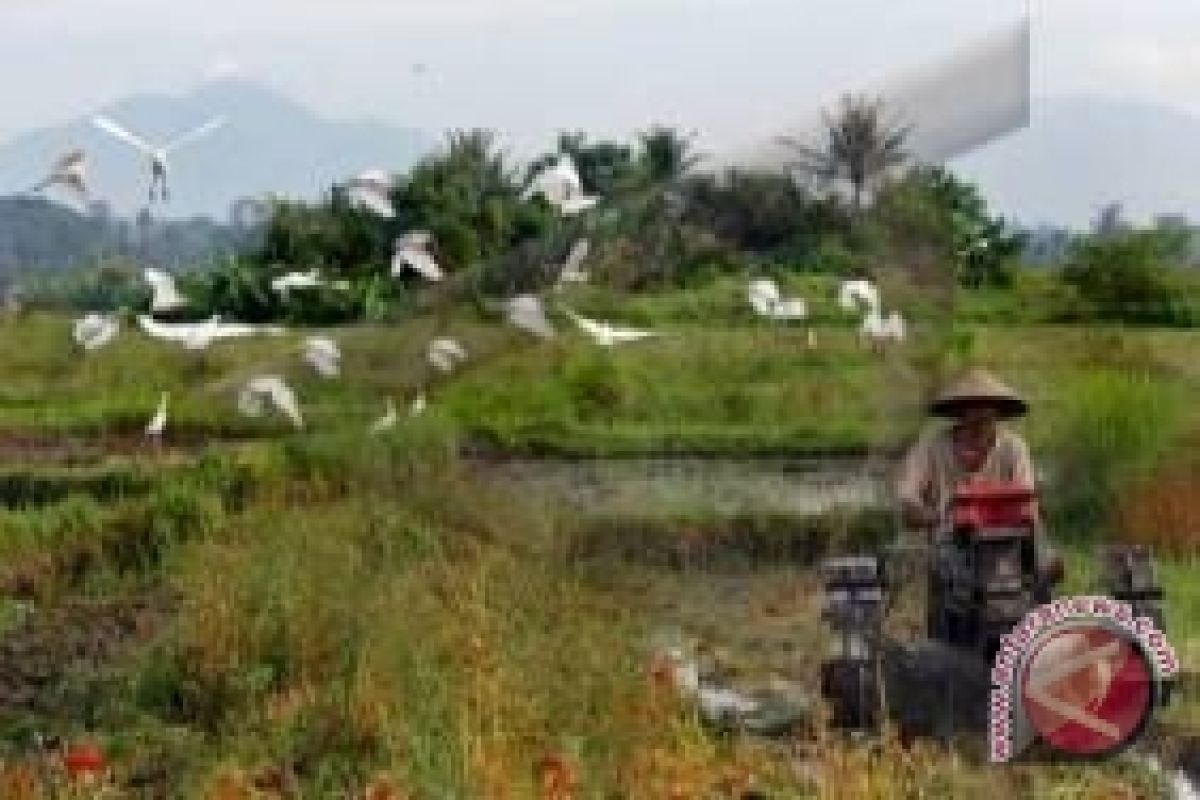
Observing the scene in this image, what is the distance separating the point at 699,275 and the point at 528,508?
2.68 metres

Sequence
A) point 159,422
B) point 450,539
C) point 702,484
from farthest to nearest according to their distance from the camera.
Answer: point 702,484, point 159,422, point 450,539

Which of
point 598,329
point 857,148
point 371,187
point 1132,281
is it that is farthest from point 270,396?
point 1132,281

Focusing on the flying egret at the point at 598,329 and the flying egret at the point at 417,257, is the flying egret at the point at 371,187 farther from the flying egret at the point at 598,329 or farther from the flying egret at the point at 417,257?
the flying egret at the point at 598,329

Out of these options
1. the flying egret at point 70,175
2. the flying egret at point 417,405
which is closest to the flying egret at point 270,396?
the flying egret at point 417,405

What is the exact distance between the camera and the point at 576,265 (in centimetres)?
793

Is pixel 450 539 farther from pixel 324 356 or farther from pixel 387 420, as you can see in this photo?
pixel 324 356

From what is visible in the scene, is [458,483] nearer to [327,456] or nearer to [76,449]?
[327,456]

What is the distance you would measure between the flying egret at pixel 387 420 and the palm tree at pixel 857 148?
2.76 m

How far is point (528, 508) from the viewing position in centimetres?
1146

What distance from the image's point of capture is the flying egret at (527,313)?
7.78m

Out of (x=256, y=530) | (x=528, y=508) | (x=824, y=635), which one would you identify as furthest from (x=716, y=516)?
(x=256, y=530)

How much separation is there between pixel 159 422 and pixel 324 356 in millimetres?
6553

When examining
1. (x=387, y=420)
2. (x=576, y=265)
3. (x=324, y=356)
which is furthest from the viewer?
(x=387, y=420)

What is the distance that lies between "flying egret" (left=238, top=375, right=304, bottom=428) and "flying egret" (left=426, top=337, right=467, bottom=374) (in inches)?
49.4
